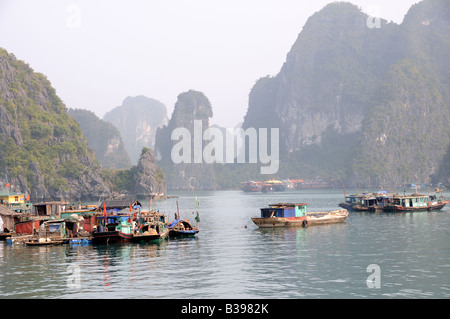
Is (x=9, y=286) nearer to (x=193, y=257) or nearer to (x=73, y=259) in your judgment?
(x=73, y=259)

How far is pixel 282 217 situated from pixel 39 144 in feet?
444

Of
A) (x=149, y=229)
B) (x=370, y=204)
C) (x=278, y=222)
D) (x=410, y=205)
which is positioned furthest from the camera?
(x=370, y=204)

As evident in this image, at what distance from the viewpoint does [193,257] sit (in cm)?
3994

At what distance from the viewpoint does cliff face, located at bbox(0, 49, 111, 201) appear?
165 m

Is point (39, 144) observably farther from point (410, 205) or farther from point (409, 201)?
point (410, 205)

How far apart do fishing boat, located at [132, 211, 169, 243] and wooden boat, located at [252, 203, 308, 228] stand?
39.5ft

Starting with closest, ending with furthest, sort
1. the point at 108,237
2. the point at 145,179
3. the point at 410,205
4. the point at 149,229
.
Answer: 1. the point at 108,237
2. the point at 149,229
3. the point at 410,205
4. the point at 145,179

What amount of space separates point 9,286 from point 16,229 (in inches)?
1027

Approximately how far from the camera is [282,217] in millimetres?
61625

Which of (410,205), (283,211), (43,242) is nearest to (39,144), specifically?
(410,205)

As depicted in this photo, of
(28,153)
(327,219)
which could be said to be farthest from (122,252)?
(28,153)

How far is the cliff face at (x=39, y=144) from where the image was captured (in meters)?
165

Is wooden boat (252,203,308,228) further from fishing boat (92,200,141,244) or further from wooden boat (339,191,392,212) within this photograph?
wooden boat (339,191,392,212)

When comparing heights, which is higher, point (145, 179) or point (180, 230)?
point (145, 179)
